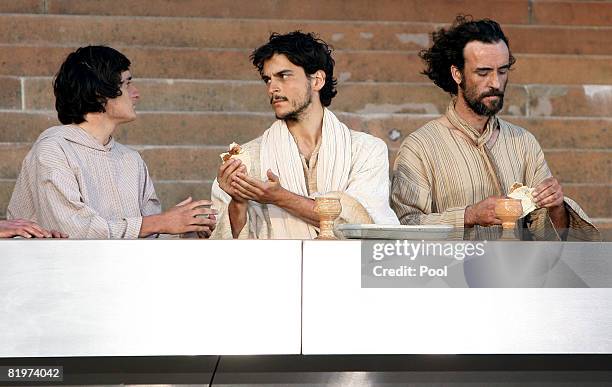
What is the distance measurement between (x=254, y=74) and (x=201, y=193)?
0.78 m

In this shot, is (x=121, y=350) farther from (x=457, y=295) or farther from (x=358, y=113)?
(x=358, y=113)

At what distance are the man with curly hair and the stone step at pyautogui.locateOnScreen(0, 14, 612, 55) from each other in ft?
5.99

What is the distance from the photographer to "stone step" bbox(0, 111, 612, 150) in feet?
20.5

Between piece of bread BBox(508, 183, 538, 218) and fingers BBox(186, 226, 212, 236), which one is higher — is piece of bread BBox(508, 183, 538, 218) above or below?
above

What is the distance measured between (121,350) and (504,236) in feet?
3.53

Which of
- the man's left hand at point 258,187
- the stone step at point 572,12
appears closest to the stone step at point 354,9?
the stone step at point 572,12

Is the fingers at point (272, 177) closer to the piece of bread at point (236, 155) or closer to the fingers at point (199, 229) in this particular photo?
the piece of bread at point (236, 155)

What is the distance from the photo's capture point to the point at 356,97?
21.4 feet

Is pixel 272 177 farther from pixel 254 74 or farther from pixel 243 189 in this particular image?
pixel 254 74

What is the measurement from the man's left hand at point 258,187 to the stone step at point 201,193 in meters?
1.90

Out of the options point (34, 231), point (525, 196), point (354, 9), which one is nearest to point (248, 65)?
point (354, 9)

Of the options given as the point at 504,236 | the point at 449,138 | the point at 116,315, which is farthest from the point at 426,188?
the point at 116,315

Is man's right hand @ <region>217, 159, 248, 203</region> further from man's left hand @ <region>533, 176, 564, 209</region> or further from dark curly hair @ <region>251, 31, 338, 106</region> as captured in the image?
man's left hand @ <region>533, 176, 564, 209</region>

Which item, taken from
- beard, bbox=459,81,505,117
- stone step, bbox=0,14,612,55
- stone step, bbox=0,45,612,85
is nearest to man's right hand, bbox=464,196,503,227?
beard, bbox=459,81,505,117
